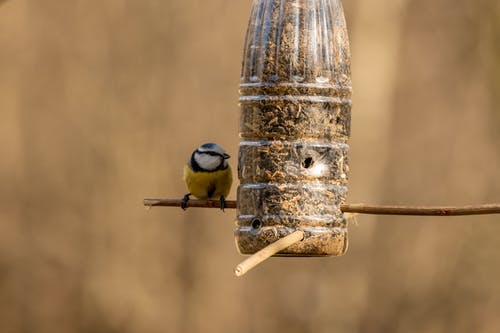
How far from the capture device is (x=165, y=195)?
9922 millimetres

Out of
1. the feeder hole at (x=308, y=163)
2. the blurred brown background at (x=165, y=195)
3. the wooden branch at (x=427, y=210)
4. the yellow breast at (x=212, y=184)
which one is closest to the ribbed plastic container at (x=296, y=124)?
the feeder hole at (x=308, y=163)

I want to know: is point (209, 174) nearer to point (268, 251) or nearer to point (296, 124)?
point (296, 124)

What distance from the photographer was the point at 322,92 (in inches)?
204

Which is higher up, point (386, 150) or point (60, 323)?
point (386, 150)

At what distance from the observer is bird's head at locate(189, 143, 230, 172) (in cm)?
639

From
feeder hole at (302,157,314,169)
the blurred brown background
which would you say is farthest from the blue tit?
the blurred brown background

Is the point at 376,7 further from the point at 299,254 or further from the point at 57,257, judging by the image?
the point at 299,254

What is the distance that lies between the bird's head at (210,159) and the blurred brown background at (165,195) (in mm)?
3404

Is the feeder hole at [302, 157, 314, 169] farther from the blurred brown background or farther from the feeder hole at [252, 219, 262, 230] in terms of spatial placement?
the blurred brown background

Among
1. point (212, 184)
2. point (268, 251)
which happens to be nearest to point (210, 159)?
point (212, 184)

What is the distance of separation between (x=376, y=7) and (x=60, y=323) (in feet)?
13.1

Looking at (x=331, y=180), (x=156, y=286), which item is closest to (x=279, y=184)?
(x=331, y=180)

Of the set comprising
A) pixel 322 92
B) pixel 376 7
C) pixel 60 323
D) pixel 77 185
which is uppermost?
pixel 376 7

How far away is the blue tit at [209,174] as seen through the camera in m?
6.32
